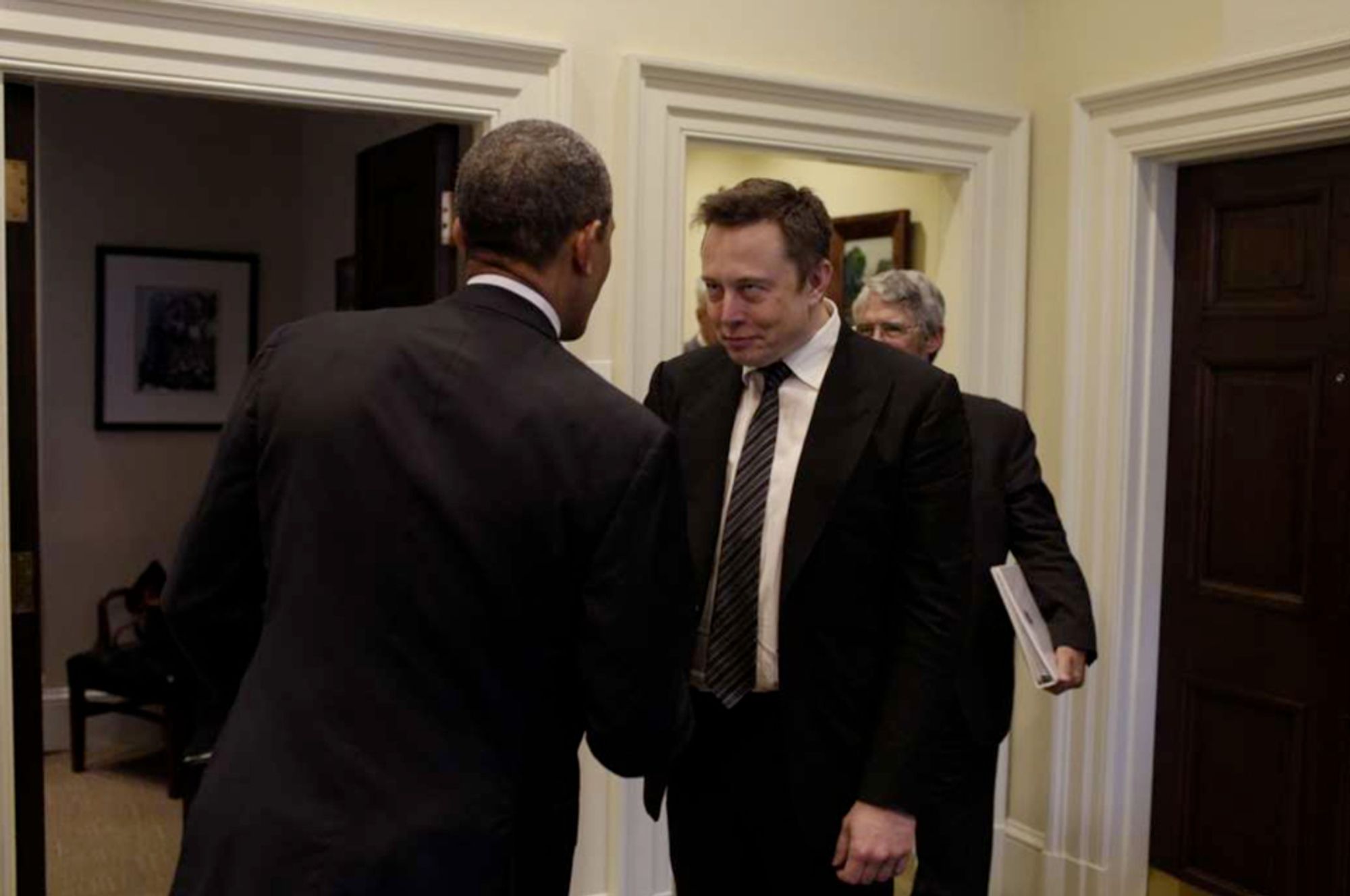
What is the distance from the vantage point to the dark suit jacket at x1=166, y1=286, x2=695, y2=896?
1.29 meters

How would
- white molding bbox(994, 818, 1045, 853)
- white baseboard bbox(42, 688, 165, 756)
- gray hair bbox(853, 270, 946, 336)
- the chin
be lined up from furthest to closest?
white baseboard bbox(42, 688, 165, 756)
white molding bbox(994, 818, 1045, 853)
gray hair bbox(853, 270, 946, 336)
the chin

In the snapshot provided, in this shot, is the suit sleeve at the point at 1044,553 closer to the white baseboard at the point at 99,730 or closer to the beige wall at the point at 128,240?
the beige wall at the point at 128,240

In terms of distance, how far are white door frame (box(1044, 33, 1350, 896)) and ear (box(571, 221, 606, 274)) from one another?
2.26 m

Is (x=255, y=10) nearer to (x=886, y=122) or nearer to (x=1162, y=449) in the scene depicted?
(x=886, y=122)

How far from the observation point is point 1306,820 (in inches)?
120

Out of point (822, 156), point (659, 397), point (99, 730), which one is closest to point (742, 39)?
point (822, 156)

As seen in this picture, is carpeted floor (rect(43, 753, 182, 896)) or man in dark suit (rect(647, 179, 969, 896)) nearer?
man in dark suit (rect(647, 179, 969, 896))

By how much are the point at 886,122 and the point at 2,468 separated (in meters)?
2.22

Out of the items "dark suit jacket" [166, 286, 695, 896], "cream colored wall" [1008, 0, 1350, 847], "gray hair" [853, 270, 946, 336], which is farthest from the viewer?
"cream colored wall" [1008, 0, 1350, 847]

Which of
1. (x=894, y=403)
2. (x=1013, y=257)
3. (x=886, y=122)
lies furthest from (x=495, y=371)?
(x=1013, y=257)

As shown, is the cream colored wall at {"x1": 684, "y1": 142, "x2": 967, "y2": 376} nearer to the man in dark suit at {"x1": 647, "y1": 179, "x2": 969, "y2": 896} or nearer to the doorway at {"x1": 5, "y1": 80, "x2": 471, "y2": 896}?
the doorway at {"x1": 5, "y1": 80, "x2": 471, "y2": 896}

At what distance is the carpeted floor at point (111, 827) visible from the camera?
151 inches

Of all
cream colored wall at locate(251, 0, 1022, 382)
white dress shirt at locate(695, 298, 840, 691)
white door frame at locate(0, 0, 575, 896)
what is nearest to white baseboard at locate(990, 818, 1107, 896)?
cream colored wall at locate(251, 0, 1022, 382)

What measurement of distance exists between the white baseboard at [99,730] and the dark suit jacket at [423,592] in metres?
4.05
